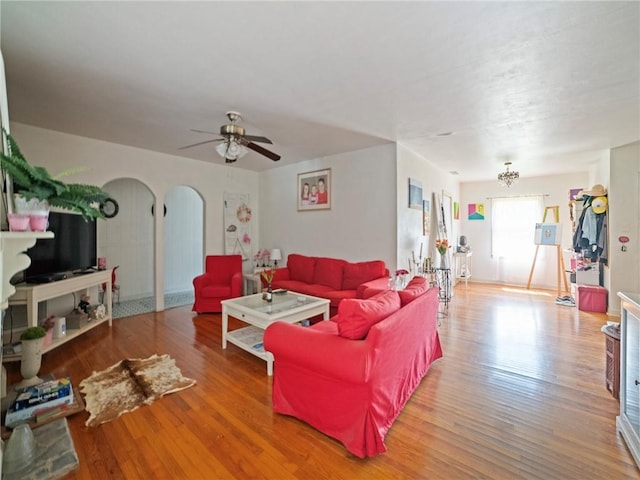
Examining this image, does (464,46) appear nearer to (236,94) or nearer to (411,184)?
(236,94)

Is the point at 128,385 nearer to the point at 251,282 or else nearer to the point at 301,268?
the point at 301,268

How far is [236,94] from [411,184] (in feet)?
10.0

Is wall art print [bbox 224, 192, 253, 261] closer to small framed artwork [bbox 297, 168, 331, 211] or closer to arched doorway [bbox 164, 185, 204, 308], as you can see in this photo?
arched doorway [bbox 164, 185, 204, 308]

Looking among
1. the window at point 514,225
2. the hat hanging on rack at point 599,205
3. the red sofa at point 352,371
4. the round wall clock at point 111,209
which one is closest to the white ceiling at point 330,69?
the hat hanging on rack at point 599,205

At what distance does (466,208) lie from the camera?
24.9 feet

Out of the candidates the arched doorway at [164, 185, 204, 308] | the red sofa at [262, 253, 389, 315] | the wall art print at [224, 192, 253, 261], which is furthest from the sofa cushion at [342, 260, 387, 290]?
the arched doorway at [164, 185, 204, 308]

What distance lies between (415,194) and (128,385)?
4529 millimetres

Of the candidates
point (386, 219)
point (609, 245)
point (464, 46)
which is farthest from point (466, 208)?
point (464, 46)

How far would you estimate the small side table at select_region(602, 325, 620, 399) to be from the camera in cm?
221

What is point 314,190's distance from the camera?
5242 mm

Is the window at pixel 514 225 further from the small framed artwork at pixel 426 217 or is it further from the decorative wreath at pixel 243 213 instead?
the decorative wreath at pixel 243 213

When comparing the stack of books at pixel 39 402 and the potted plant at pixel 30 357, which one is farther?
the potted plant at pixel 30 357

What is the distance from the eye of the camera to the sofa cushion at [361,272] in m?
4.12

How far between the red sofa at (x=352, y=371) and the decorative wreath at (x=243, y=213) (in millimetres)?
4306
